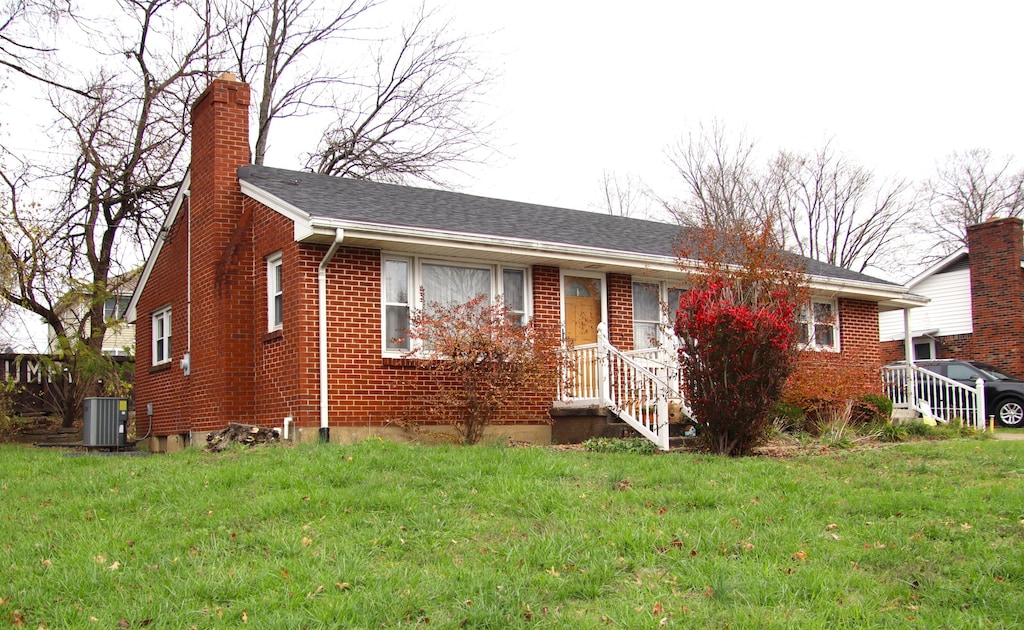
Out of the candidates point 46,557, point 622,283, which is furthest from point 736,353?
point 46,557

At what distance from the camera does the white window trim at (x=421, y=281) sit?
505 inches

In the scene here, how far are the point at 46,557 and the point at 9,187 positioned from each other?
16.1 metres

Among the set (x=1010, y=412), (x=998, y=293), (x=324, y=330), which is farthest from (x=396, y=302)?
(x=998, y=293)

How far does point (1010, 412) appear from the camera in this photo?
65.7 feet

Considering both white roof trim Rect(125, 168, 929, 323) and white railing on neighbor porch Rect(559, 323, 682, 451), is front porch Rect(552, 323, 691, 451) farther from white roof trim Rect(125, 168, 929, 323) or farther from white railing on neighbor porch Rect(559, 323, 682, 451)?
white roof trim Rect(125, 168, 929, 323)

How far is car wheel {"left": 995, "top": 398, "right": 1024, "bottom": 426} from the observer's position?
19.9 m

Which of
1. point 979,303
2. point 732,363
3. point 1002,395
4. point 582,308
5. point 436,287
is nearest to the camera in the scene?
point 732,363

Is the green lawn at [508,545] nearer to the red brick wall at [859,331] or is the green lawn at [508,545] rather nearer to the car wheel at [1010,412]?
the red brick wall at [859,331]

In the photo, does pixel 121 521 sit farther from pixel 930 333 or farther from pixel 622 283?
pixel 930 333

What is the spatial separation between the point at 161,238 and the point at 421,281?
22.0 ft

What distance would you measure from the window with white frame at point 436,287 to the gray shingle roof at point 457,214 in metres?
0.62

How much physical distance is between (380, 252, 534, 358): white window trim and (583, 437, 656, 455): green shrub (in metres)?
2.78

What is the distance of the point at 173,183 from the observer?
22.3 meters

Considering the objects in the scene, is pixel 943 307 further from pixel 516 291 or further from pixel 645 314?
pixel 516 291
